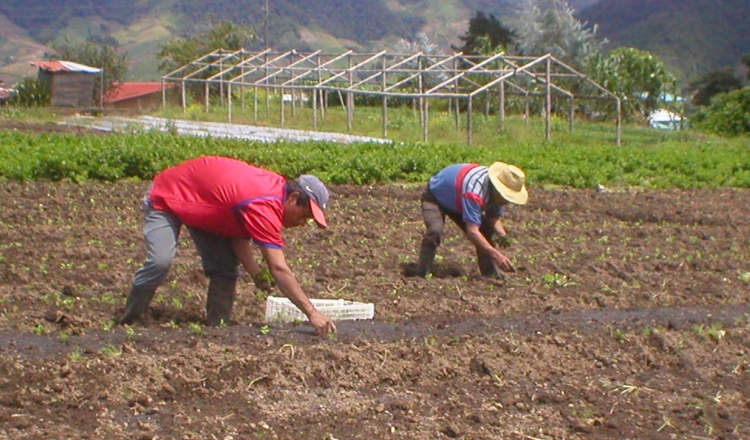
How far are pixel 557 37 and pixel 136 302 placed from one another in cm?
4497

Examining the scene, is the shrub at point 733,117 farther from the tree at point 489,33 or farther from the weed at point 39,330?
the weed at point 39,330

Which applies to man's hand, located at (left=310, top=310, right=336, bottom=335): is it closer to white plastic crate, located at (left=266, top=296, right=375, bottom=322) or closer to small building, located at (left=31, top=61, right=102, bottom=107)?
white plastic crate, located at (left=266, top=296, right=375, bottom=322)

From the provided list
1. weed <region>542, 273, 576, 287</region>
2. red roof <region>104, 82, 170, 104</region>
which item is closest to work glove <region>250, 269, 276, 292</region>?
weed <region>542, 273, 576, 287</region>

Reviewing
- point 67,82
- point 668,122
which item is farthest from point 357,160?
point 668,122

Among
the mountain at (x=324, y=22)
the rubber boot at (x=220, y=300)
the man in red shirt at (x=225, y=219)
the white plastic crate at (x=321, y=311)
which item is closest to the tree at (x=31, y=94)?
the white plastic crate at (x=321, y=311)

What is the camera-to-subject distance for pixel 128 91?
173ft

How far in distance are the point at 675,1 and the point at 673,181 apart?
74166mm

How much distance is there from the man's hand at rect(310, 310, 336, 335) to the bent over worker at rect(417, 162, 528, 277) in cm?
212

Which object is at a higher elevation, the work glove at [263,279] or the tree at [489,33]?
the tree at [489,33]

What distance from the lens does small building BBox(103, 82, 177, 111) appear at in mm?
47966

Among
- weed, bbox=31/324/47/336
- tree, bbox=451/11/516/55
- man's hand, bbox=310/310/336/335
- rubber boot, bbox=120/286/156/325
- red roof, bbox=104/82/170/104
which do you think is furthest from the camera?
tree, bbox=451/11/516/55

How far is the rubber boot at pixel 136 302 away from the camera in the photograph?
6694 mm

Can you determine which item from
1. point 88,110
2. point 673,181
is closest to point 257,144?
point 673,181

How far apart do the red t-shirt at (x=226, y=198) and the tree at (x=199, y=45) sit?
4170cm
